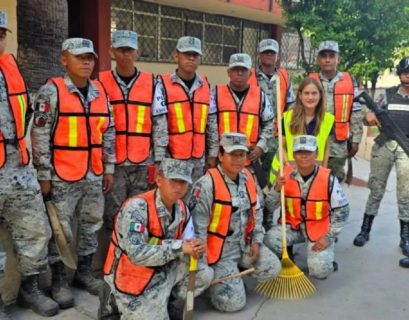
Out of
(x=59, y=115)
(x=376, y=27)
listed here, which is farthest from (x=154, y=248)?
(x=376, y=27)

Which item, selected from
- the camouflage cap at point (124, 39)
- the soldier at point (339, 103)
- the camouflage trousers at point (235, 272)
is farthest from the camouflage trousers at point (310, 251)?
the camouflage cap at point (124, 39)

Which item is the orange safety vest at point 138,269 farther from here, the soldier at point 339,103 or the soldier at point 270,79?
the soldier at point 339,103

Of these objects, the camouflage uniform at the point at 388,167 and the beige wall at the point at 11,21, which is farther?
the beige wall at the point at 11,21

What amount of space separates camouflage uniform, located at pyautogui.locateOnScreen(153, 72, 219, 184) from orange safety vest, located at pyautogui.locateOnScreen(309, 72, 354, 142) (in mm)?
1165

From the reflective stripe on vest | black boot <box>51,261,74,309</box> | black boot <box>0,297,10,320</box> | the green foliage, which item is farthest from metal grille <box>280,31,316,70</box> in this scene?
black boot <box>0,297,10,320</box>

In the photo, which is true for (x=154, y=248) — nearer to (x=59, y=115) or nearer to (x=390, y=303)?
(x=59, y=115)

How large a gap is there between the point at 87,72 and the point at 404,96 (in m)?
2.93

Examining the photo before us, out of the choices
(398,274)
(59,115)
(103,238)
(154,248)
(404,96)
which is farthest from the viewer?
(404,96)

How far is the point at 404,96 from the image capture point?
452cm

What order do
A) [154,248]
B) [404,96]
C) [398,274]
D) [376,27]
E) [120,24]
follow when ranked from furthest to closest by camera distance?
[120,24] → [376,27] → [404,96] → [398,274] → [154,248]

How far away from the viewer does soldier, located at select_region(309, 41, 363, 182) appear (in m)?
4.53

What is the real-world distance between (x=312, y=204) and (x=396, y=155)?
1249 mm

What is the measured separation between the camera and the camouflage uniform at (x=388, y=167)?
14.9 feet

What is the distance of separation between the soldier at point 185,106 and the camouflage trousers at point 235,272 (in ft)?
2.84
